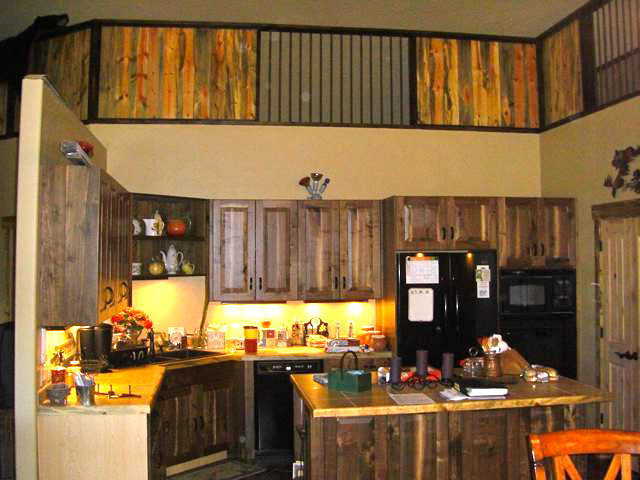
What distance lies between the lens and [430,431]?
3.50m

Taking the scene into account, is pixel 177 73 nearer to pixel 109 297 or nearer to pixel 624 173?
pixel 109 297

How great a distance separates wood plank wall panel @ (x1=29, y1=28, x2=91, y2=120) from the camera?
18.4 feet

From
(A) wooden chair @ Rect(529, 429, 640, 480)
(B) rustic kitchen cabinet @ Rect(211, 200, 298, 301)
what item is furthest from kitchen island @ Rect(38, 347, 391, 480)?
(A) wooden chair @ Rect(529, 429, 640, 480)

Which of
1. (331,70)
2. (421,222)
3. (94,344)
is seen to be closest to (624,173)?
(421,222)

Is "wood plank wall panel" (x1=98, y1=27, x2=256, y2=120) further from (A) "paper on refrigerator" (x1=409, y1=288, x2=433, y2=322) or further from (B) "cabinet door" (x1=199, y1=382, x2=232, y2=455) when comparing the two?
(B) "cabinet door" (x1=199, y1=382, x2=232, y2=455)

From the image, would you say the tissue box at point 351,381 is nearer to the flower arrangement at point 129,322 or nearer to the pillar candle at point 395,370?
the pillar candle at point 395,370

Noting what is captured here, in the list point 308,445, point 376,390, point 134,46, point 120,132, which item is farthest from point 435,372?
point 134,46

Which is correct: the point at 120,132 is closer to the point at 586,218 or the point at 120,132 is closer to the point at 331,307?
the point at 331,307

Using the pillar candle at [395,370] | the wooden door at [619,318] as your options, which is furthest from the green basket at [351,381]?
the wooden door at [619,318]

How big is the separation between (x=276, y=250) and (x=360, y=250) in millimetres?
739

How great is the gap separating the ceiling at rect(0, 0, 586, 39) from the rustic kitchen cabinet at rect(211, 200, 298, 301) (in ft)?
5.61

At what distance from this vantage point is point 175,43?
5738 mm

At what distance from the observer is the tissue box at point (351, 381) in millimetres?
3643

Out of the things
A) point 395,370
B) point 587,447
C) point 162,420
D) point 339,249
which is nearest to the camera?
point 587,447
